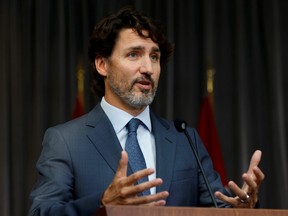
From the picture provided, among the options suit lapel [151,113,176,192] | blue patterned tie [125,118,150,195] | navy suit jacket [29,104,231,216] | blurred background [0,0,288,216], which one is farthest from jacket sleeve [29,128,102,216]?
blurred background [0,0,288,216]

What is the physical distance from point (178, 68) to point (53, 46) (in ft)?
2.74

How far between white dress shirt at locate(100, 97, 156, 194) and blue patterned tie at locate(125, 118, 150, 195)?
0.02 metres

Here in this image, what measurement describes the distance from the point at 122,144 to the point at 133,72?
0.29 m

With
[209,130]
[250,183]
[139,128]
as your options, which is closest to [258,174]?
[250,183]

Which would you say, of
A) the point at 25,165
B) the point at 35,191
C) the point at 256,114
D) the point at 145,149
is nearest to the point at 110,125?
the point at 145,149

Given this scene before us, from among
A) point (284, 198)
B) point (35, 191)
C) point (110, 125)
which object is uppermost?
point (110, 125)

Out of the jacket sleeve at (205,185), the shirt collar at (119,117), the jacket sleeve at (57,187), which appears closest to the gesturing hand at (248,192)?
the jacket sleeve at (205,185)

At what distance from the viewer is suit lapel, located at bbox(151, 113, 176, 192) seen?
9.73 ft

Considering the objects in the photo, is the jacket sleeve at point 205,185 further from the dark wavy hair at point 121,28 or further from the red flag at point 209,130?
the red flag at point 209,130

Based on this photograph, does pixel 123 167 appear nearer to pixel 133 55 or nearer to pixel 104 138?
pixel 104 138

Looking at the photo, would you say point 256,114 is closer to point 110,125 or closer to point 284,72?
point 284,72

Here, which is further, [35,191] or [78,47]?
[78,47]

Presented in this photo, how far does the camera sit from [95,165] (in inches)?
115

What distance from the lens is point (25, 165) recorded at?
4.84 meters
